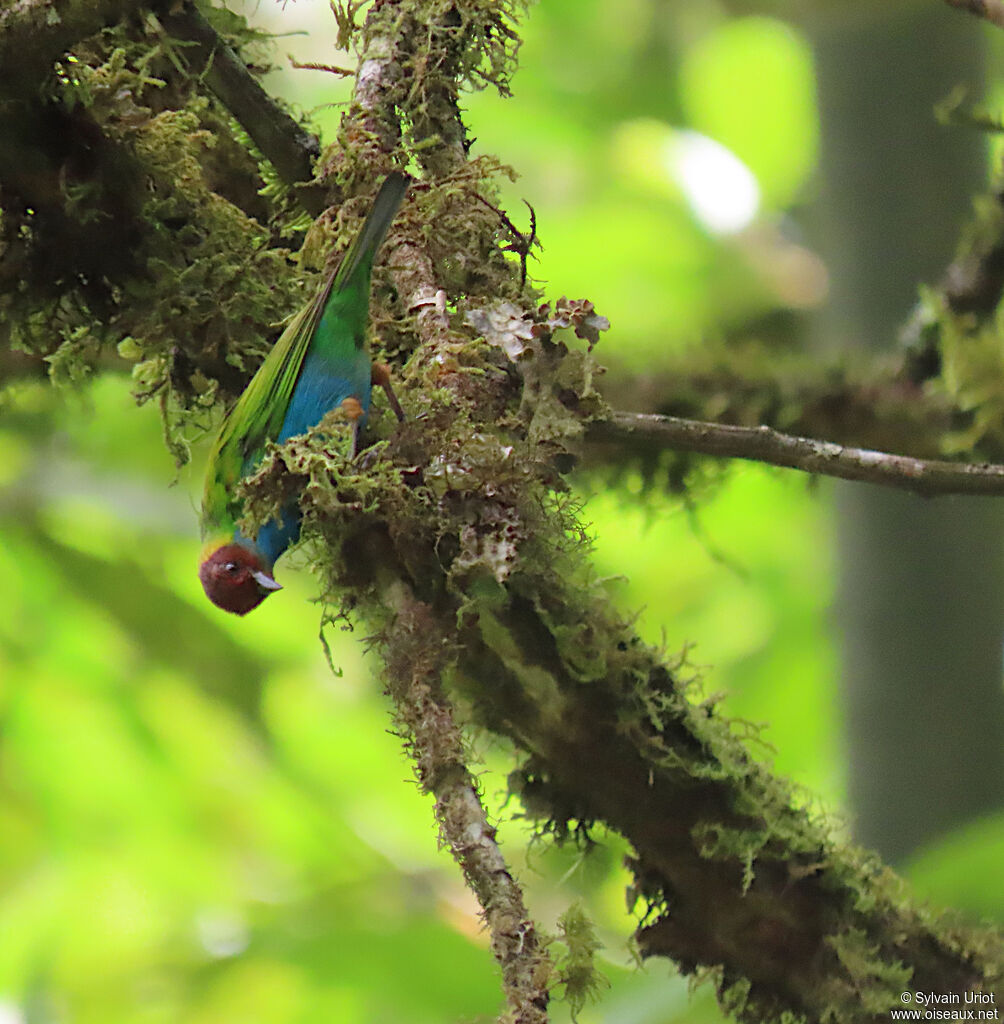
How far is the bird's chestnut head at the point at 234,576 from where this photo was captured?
2377 mm

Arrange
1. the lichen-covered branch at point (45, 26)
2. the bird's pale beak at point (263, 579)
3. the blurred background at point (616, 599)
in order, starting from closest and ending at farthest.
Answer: the lichen-covered branch at point (45, 26)
the bird's pale beak at point (263, 579)
the blurred background at point (616, 599)

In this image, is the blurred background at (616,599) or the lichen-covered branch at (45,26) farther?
the blurred background at (616,599)

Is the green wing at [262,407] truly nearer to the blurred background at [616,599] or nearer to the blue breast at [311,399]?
the blue breast at [311,399]

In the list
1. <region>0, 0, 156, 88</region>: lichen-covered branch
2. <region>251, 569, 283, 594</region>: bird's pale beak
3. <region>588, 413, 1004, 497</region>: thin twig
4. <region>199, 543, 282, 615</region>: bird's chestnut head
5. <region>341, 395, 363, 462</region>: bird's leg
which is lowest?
<region>588, 413, 1004, 497</region>: thin twig

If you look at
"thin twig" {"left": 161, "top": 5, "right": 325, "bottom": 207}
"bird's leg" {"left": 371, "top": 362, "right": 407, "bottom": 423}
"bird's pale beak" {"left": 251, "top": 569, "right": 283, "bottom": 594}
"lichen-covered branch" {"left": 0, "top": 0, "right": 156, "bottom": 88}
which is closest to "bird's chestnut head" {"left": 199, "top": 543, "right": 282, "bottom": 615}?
"bird's pale beak" {"left": 251, "top": 569, "right": 283, "bottom": 594}

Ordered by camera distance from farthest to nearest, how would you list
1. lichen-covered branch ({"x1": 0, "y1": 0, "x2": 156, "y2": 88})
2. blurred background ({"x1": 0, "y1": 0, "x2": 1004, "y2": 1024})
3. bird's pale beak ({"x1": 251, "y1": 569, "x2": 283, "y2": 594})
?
blurred background ({"x1": 0, "y1": 0, "x2": 1004, "y2": 1024}) < bird's pale beak ({"x1": 251, "y1": 569, "x2": 283, "y2": 594}) < lichen-covered branch ({"x1": 0, "y1": 0, "x2": 156, "y2": 88})

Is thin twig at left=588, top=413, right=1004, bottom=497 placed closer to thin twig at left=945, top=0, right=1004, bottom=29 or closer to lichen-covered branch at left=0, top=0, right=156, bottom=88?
thin twig at left=945, top=0, right=1004, bottom=29

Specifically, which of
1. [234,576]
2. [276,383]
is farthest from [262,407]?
[234,576]

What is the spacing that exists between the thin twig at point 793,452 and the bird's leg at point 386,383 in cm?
31

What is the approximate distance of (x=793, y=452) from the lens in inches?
75.5

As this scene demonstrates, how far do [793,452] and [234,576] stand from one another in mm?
1173

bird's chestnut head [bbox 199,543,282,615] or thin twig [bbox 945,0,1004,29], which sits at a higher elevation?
thin twig [bbox 945,0,1004,29]

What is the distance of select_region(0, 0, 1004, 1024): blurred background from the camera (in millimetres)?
3623

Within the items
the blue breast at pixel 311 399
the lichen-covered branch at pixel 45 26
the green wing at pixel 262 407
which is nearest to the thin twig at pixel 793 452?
the blue breast at pixel 311 399
